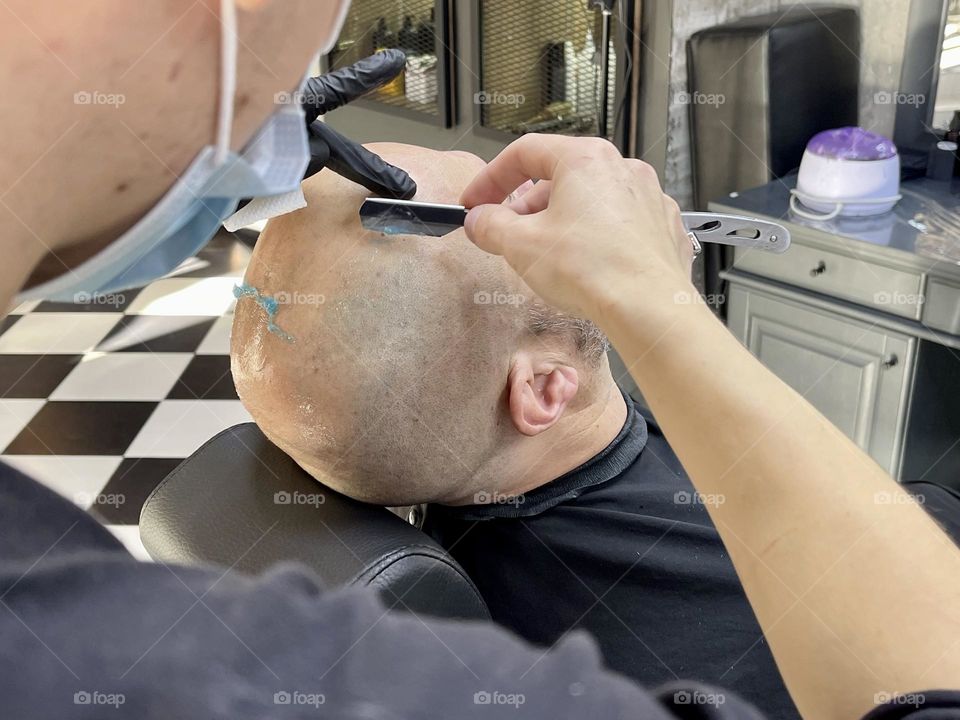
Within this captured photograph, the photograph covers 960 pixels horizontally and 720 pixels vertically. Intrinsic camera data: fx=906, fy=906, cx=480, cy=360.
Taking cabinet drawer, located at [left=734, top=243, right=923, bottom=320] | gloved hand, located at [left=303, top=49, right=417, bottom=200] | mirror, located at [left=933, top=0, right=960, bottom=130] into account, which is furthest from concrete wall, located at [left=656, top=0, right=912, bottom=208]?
gloved hand, located at [left=303, top=49, right=417, bottom=200]

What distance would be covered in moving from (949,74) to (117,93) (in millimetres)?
2771

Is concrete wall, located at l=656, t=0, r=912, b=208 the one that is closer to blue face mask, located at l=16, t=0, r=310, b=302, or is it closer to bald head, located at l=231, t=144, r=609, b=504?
bald head, located at l=231, t=144, r=609, b=504

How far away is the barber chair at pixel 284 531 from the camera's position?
95 centimetres

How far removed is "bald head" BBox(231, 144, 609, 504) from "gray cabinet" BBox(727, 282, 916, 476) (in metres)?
1.45

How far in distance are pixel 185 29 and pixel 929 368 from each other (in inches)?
89.6

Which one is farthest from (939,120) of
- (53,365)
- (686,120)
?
(53,365)

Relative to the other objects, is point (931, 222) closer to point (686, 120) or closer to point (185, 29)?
point (686, 120)

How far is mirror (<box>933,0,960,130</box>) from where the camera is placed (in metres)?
2.59

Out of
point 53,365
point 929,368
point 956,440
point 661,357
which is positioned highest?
point 661,357

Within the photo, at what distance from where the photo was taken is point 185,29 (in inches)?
18.5

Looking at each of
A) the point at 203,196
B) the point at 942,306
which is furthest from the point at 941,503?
the point at 203,196

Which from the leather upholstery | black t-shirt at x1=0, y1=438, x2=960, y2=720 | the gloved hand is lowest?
the leather upholstery

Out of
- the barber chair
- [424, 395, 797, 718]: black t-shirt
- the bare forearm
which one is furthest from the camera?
[424, 395, 797, 718]: black t-shirt

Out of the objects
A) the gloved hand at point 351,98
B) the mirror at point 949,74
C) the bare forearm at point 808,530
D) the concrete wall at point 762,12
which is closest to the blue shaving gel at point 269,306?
the gloved hand at point 351,98
